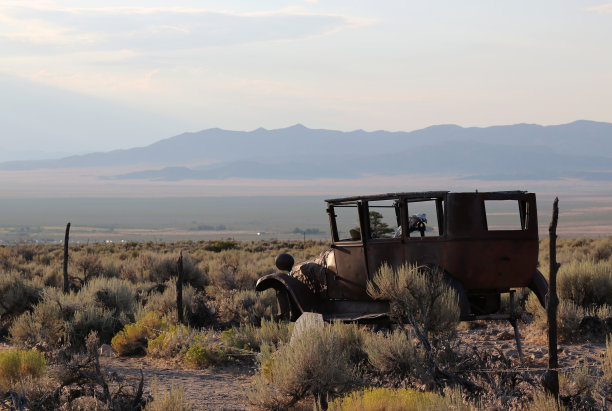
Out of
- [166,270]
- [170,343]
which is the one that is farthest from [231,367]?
[166,270]

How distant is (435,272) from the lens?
10305 millimetres

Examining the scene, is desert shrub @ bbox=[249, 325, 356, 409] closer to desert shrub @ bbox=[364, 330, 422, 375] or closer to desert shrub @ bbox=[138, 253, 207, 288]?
desert shrub @ bbox=[364, 330, 422, 375]

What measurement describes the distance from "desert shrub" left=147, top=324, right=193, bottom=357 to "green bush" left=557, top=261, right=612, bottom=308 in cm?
817

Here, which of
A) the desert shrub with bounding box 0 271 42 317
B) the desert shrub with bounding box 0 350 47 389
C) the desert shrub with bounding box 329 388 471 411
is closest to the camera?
the desert shrub with bounding box 329 388 471 411

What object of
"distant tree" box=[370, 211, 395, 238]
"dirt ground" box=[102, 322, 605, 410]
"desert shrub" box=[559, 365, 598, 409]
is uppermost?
"distant tree" box=[370, 211, 395, 238]

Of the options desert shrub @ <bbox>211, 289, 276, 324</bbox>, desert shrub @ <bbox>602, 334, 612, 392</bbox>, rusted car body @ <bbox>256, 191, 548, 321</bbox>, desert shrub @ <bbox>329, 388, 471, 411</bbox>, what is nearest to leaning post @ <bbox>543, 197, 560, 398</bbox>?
desert shrub @ <bbox>602, 334, 612, 392</bbox>

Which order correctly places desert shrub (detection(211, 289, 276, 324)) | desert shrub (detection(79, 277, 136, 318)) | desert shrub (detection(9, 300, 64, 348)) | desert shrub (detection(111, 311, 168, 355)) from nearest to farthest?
1. desert shrub (detection(111, 311, 168, 355))
2. desert shrub (detection(9, 300, 64, 348))
3. desert shrub (detection(79, 277, 136, 318))
4. desert shrub (detection(211, 289, 276, 324))

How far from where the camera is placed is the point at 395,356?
9.60m

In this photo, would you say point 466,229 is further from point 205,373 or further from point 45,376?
point 45,376

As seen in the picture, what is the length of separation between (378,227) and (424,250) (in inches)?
42.9

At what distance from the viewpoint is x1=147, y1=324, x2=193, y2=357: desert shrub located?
1305 centimetres

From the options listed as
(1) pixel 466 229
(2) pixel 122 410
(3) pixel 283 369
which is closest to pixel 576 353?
(1) pixel 466 229

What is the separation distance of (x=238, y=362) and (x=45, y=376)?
4.19 metres

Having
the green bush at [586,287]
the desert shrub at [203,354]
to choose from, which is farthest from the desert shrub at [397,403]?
the green bush at [586,287]
